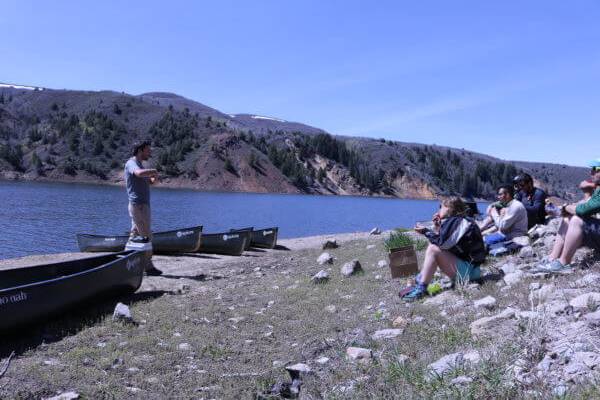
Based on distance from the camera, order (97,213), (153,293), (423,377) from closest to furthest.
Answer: (423,377), (153,293), (97,213)

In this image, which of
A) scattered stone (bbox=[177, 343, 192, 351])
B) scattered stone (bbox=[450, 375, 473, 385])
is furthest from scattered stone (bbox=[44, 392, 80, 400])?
scattered stone (bbox=[450, 375, 473, 385])

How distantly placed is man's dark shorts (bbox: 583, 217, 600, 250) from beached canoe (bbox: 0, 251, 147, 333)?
6.23 m

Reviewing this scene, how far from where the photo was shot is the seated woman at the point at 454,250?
676cm

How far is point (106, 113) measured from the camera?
11056 cm

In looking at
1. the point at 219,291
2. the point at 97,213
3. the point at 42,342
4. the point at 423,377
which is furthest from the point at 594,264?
the point at 97,213

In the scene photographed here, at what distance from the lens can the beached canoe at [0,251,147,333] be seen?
6.05m

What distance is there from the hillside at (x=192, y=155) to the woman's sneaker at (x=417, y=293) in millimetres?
82282

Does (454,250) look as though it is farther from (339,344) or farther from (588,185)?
(339,344)

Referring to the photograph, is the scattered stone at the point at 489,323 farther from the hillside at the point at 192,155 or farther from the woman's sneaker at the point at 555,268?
the hillside at the point at 192,155

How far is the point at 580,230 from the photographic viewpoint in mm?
6320

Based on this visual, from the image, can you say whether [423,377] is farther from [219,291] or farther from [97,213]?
[97,213]

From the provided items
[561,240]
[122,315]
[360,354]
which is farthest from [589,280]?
[122,315]

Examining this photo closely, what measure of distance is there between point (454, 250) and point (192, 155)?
306 ft

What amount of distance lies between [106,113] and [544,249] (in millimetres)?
112690
